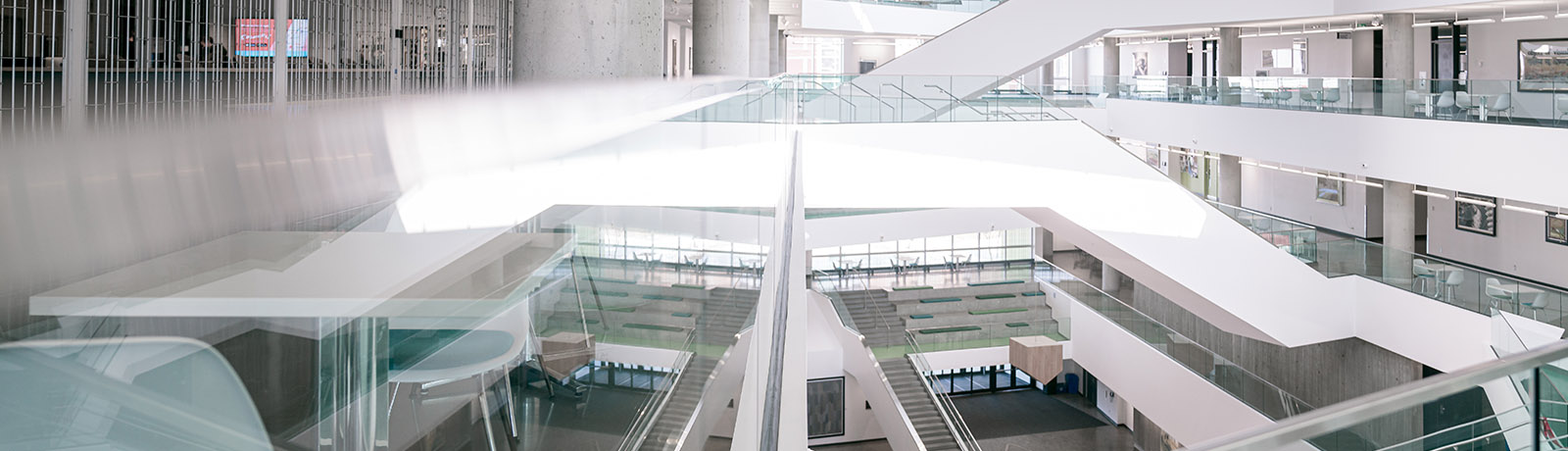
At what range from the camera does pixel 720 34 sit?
1362cm

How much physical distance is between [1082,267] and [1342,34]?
9.42 meters

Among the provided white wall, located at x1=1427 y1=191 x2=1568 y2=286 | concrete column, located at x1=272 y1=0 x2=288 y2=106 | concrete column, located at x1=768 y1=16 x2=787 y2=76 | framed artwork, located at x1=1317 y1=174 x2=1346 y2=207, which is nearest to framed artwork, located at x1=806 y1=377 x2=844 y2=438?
concrete column, located at x1=768 y1=16 x2=787 y2=76

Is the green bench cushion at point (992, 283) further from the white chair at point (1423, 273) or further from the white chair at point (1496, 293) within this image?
the white chair at point (1496, 293)

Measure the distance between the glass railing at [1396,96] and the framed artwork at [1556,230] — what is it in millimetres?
3842

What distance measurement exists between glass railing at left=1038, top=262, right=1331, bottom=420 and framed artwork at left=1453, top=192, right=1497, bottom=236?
13.8 ft

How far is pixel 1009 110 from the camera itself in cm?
1379

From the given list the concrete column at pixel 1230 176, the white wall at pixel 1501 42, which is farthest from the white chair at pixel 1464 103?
the concrete column at pixel 1230 176

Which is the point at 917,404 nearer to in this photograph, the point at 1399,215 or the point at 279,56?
the point at 1399,215

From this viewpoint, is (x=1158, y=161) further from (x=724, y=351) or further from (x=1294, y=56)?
(x=724, y=351)

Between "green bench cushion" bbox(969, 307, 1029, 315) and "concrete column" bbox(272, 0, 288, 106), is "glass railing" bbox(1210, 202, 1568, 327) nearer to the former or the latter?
"green bench cushion" bbox(969, 307, 1029, 315)

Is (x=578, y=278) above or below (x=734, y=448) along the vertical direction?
above

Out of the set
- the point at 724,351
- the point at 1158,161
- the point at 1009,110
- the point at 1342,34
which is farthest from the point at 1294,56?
the point at 724,351

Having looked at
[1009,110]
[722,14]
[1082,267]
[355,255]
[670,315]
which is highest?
[722,14]

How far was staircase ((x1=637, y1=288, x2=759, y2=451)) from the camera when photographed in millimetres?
1032
